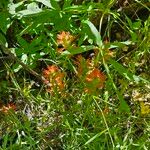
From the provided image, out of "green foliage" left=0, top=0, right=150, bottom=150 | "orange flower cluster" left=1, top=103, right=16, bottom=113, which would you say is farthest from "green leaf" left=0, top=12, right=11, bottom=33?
"orange flower cluster" left=1, top=103, right=16, bottom=113

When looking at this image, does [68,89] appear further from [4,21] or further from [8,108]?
[4,21]

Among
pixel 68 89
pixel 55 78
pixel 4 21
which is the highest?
pixel 4 21

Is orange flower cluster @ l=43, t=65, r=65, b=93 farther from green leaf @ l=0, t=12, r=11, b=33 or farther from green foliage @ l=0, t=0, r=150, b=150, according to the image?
green leaf @ l=0, t=12, r=11, b=33

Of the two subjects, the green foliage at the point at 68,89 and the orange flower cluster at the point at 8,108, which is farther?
the orange flower cluster at the point at 8,108

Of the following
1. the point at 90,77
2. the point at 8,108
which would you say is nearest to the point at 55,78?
the point at 90,77

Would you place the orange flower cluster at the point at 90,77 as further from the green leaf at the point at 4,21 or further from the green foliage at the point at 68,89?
the green leaf at the point at 4,21

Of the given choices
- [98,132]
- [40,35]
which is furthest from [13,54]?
[98,132]

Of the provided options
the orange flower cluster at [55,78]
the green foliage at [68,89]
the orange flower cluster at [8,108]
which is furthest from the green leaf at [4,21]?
the orange flower cluster at [8,108]

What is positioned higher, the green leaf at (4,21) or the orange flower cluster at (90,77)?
the green leaf at (4,21)

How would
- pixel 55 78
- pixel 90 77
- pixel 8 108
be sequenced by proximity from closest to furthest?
pixel 90 77 < pixel 55 78 < pixel 8 108

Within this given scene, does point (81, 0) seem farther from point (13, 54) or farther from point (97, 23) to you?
point (13, 54)

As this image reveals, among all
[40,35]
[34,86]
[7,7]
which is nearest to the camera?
[7,7]
